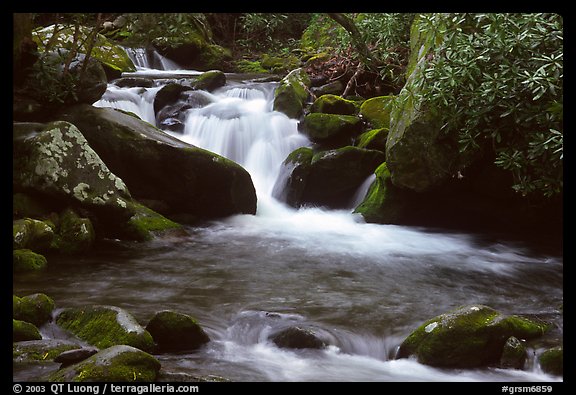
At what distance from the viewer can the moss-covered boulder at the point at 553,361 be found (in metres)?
4.44

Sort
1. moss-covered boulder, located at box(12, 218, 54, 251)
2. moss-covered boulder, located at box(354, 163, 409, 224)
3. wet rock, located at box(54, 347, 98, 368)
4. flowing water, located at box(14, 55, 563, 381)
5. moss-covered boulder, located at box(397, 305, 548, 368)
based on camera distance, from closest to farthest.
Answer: wet rock, located at box(54, 347, 98, 368) < moss-covered boulder, located at box(397, 305, 548, 368) < flowing water, located at box(14, 55, 563, 381) < moss-covered boulder, located at box(12, 218, 54, 251) < moss-covered boulder, located at box(354, 163, 409, 224)

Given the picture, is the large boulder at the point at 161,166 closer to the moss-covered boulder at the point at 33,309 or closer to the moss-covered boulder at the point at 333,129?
the moss-covered boulder at the point at 333,129

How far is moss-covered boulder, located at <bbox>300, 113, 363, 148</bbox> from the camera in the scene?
11.3m

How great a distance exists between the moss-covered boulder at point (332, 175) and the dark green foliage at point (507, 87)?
102 inches

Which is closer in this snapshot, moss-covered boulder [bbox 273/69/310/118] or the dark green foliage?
the dark green foliage

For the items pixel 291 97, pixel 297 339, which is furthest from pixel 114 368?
pixel 291 97

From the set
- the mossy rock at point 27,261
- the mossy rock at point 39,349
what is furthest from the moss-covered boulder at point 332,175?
the mossy rock at point 39,349

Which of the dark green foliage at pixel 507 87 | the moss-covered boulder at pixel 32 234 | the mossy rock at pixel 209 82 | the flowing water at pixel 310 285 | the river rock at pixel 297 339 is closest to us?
the flowing water at pixel 310 285

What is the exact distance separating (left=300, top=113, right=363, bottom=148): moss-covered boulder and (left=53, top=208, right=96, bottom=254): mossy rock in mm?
5377

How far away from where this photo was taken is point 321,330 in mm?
5195

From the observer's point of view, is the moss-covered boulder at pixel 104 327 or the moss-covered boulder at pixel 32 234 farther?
the moss-covered boulder at pixel 32 234

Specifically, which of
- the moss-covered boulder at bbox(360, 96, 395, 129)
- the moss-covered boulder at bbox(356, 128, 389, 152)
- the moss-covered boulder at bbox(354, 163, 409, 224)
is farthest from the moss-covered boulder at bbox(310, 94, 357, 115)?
the moss-covered boulder at bbox(354, 163, 409, 224)

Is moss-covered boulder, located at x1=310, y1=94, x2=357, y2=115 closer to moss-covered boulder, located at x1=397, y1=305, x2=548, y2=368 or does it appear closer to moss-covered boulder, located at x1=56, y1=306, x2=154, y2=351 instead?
moss-covered boulder, located at x1=397, y1=305, x2=548, y2=368

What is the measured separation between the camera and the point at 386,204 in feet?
32.7
